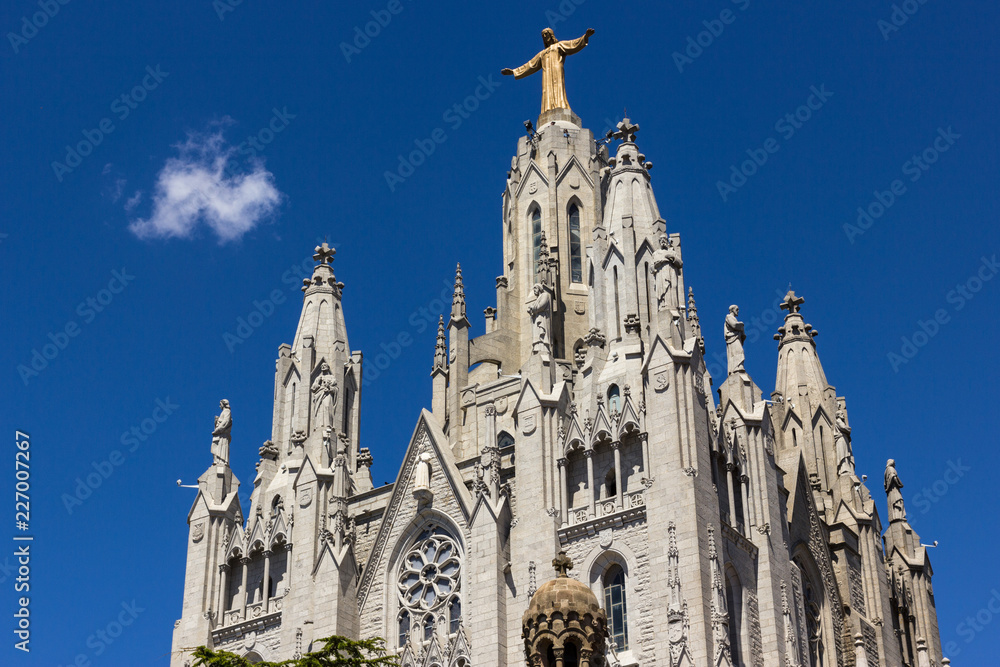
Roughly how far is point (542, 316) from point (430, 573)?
811 cm

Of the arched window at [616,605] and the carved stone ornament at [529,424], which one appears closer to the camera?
the arched window at [616,605]

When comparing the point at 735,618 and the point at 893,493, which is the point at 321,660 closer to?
the point at 735,618

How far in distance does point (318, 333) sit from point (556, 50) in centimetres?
1441

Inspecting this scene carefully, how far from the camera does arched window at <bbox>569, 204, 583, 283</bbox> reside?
52.0 meters

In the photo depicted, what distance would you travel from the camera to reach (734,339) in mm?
46125

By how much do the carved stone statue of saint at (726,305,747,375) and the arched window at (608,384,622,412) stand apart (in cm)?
429

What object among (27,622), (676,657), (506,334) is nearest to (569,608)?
(676,657)

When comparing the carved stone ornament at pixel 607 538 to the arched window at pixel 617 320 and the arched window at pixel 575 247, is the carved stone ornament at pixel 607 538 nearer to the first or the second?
the arched window at pixel 617 320

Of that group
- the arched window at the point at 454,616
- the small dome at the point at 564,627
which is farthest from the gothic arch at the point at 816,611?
the small dome at the point at 564,627

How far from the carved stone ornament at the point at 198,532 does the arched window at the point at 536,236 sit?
13.8 meters

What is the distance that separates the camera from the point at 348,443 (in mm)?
48625

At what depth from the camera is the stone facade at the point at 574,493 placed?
39688 millimetres

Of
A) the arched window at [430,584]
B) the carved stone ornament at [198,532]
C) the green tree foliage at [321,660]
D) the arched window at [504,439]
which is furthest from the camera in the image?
the arched window at [504,439]

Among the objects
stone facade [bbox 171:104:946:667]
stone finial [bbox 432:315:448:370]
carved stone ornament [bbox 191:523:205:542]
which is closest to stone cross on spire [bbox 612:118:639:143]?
stone facade [bbox 171:104:946:667]
